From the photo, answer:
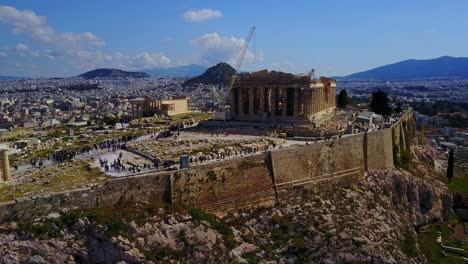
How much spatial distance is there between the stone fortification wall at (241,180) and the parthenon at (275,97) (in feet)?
31.2

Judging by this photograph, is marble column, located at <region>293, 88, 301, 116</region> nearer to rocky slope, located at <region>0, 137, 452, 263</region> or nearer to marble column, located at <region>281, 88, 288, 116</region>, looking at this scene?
marble column, located at <region>281, 88, 288, 116</region>

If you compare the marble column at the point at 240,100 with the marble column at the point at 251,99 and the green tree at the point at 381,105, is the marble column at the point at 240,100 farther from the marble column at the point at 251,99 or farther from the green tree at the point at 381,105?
the green tree at the point at 381,105

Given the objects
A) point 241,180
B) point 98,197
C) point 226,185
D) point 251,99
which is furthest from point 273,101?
point 98,197

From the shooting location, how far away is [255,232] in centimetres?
3228

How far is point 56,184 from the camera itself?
29.1 meters

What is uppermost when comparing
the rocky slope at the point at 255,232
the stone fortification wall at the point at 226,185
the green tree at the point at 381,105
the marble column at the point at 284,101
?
the marble column at the point at 284,101

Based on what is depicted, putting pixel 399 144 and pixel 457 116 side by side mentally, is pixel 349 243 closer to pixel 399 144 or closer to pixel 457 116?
pixel 399 144

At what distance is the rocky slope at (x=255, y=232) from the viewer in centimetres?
2569

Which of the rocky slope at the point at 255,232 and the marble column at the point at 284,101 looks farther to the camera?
the marble column at the point at 284,101

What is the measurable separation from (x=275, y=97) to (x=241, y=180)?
71.7 ft

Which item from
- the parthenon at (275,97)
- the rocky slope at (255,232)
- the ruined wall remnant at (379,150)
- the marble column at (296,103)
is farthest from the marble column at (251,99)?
the rocky slope at (255,232)

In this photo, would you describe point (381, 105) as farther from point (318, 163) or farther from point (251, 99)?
point (318, 163)

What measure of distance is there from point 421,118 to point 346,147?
9280 cm

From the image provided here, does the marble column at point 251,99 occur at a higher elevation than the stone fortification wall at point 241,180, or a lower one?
higher
